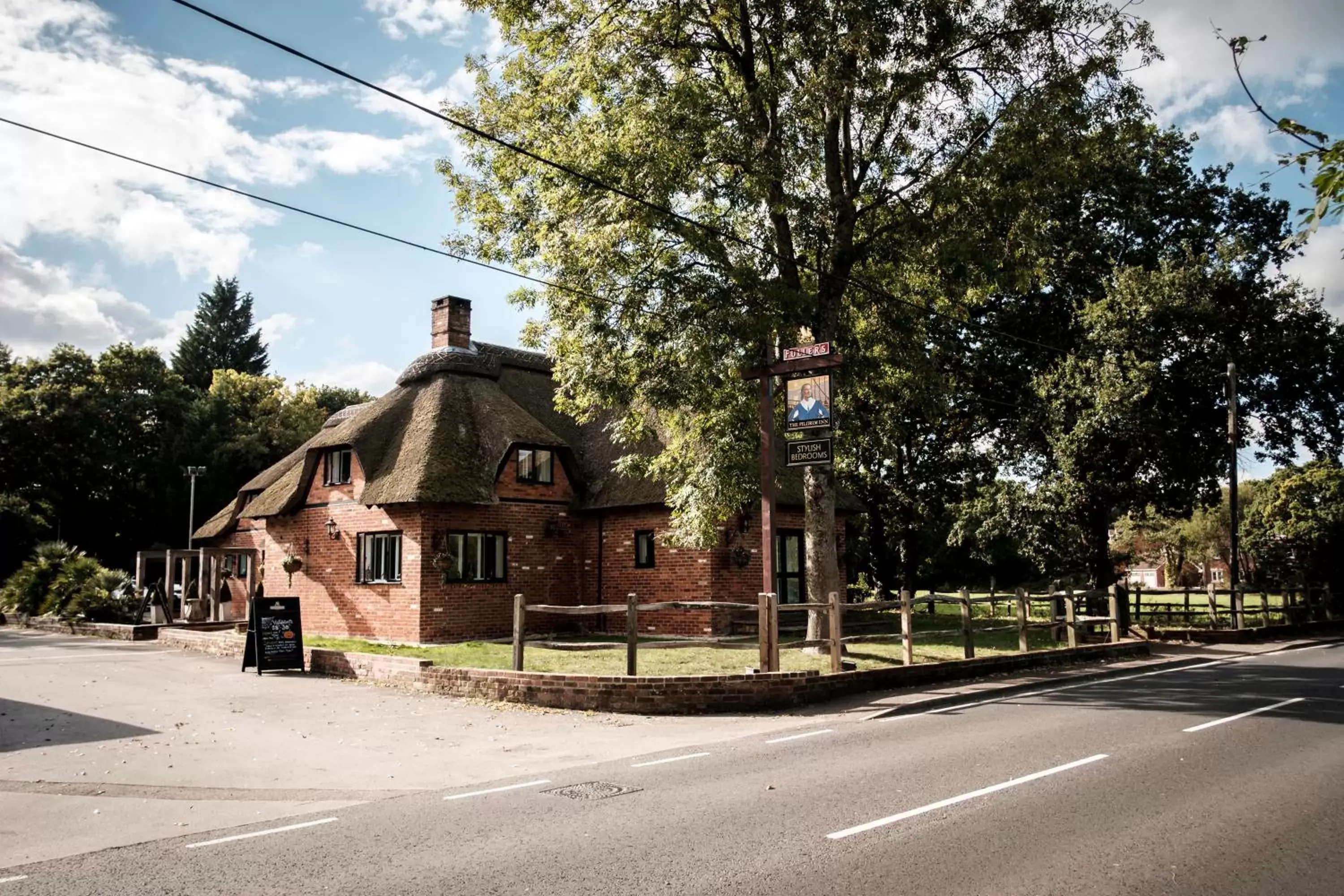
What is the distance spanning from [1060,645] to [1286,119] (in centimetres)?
1889

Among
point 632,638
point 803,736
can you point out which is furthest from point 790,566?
point 803,736

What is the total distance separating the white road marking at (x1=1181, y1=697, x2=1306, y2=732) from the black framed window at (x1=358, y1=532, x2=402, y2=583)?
16767mm

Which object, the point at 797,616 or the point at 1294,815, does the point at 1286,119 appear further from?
the point at 797,616

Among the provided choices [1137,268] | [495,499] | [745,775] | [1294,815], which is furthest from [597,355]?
[1137,268]

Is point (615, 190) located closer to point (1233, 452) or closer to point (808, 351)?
point (808, 351)

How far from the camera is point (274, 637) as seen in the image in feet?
53.7

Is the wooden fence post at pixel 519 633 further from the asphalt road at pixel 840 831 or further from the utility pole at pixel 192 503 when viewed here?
the utility pole at pixel 192 503

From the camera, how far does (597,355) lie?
1653 cm

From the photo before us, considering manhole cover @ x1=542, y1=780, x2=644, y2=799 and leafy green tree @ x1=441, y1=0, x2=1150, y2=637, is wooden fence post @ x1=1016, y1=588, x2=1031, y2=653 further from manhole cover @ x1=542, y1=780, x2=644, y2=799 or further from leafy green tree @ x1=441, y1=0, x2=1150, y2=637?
manhole cover @ x1=542, y1=780, x2=644, y2=799

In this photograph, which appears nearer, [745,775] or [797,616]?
[745,775]

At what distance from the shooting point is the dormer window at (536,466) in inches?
904

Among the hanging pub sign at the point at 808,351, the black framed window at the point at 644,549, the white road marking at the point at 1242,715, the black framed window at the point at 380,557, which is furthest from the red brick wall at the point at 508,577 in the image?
the white road marking at the point at 1242,715

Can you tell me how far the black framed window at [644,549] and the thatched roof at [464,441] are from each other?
0.91 metres

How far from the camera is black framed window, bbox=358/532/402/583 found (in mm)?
21797
